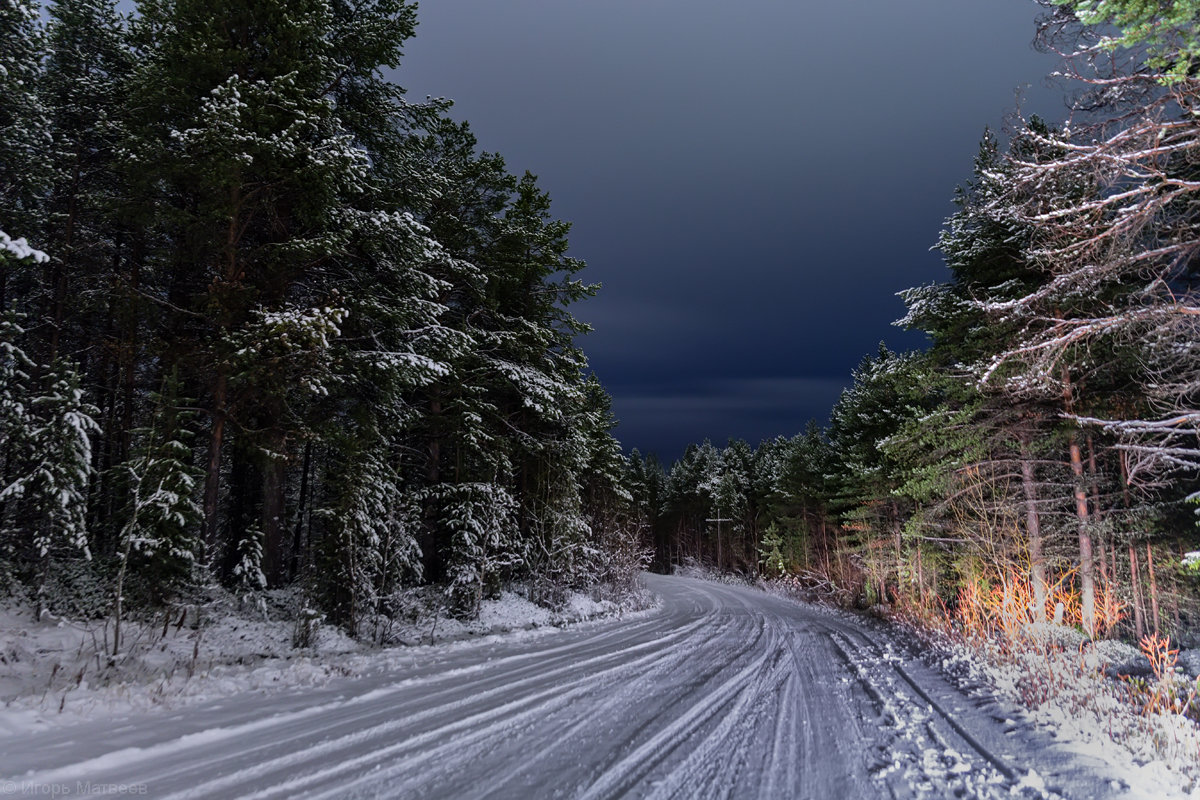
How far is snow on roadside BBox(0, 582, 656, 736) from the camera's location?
240 inches

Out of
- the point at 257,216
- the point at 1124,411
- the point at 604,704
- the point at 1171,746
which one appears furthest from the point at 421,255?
the point at 1124,411

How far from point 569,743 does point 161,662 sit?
21.9ft

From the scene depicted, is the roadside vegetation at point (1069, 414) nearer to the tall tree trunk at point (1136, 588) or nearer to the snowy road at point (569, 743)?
the tall tree trunk at point (1136, 588)

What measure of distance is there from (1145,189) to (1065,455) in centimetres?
1456

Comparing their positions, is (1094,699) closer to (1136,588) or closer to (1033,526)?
(1033,526)

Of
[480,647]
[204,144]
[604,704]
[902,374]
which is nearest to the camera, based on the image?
[604,704]

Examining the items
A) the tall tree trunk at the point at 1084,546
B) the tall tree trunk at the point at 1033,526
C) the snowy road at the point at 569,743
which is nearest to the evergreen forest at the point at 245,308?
the snowy road at the point at 569,743

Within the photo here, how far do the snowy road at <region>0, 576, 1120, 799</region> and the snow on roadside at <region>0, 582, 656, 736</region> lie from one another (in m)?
0.48

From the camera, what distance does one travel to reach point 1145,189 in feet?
17.8

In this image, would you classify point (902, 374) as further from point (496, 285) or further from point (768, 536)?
point (768, 536)

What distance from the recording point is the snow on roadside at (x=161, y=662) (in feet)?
20.0

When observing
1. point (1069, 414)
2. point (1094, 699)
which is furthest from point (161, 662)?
point (1069, 414)

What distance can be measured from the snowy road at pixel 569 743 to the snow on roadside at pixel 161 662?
0.48 metres

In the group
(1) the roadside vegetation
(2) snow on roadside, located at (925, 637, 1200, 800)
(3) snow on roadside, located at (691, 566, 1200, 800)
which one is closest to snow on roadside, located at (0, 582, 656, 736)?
(3) snow on roadside, located at (691, 566, 1200, 800)
